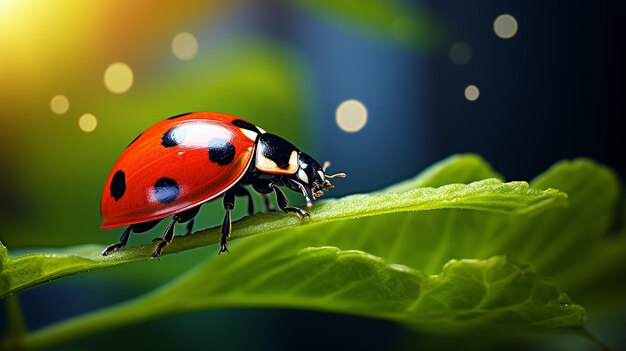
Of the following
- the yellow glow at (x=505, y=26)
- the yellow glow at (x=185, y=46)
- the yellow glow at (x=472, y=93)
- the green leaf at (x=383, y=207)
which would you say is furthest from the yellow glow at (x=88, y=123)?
the yellow glow at (x=505, y=26)

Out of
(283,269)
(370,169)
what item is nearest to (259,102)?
(283,269)

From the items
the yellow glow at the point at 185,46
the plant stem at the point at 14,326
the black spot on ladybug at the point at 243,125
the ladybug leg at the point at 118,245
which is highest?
the yellow glow at the point at 185,46

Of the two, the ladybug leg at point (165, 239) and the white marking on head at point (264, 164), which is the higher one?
the white marking on head at point (264, 164)

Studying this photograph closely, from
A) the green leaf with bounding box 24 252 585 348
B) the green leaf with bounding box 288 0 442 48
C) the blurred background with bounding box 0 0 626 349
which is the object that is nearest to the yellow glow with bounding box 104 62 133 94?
the blurred background with bounding box 0 0 626 349

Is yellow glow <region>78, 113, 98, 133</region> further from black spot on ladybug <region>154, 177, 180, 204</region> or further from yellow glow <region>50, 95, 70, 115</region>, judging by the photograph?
black spot on ladybug <region>154, 177, 180, 204</region>

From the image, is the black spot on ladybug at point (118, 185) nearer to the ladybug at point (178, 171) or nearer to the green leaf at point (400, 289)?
the ladybug at point (178, 171)

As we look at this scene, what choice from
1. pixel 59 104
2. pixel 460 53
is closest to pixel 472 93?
pixel 460 53

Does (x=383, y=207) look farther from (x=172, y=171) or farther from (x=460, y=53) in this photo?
(x=460, y=53)
